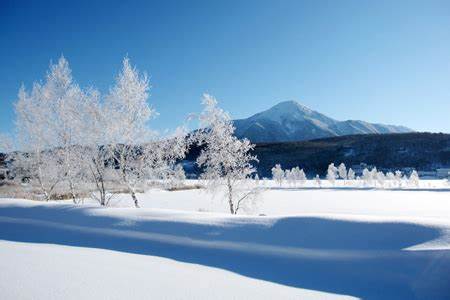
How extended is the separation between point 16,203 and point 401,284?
42.7 ft

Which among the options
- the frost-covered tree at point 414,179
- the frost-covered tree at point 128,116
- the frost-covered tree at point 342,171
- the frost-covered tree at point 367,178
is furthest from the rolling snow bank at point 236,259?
the frost-covered tree at point 342,171

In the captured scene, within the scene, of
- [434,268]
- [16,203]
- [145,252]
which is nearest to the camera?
[434,268]

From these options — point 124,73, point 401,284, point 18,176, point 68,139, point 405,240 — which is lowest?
point 401,284

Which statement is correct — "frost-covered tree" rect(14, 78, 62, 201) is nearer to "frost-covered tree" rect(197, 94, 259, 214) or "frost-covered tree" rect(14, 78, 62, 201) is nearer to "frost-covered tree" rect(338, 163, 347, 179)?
"frost-covered tree" rect(197, 94, 259, 214)

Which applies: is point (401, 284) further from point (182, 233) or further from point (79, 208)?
point (79, 208)

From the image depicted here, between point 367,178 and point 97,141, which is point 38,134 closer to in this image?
point 97,141

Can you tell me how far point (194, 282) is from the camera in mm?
6039

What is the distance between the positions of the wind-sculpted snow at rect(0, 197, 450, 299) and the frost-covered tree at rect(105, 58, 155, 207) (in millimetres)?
7339

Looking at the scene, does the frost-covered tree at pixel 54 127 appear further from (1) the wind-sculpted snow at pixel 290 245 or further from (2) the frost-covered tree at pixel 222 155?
(1) the wind-sculpted snow at pixel 290 245

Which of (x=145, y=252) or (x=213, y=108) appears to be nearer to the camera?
(x=145, y=252)

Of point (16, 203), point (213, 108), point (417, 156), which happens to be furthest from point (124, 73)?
point (417, 156)

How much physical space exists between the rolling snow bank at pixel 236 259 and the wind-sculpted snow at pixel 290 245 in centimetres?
2

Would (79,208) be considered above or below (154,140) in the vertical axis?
below

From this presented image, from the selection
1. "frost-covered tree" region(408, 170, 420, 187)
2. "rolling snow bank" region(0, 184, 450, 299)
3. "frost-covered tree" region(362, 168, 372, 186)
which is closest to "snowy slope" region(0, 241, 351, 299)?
"rolling snow bank" region(0, 184, 450, 299)
